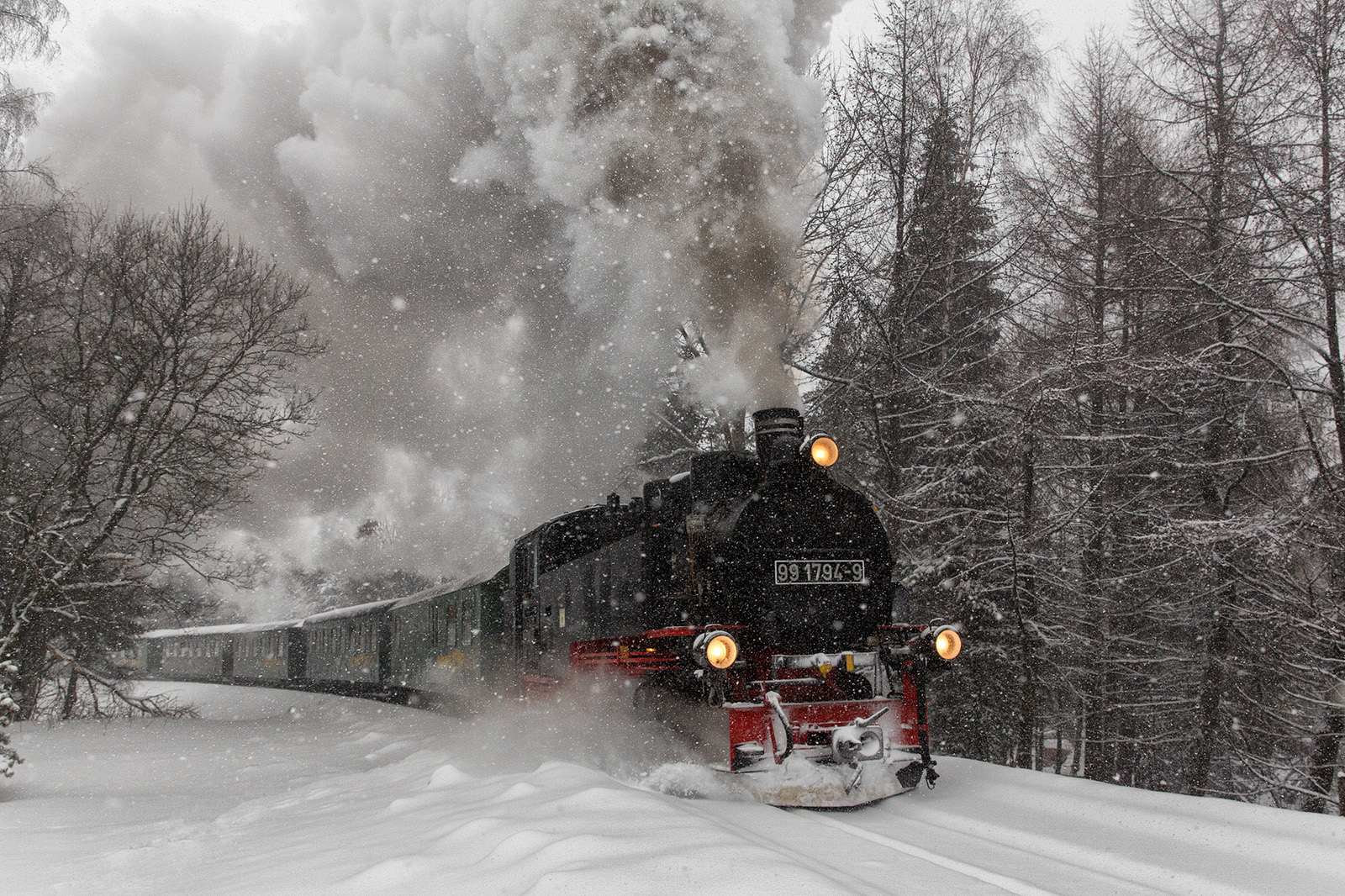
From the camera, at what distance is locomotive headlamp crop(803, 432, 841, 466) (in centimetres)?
629

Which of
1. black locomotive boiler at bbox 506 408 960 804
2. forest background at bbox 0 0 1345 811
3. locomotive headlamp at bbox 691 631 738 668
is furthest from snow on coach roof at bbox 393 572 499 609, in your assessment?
locomotive headlamp at bbox 691 631 738 668

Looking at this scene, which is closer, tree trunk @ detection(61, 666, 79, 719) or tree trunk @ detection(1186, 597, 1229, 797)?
tree trunk @ detection(1186, 597, 1229, 797)

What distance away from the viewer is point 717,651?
211 inches

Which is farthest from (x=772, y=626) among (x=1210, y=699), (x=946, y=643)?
(x=1210, y=699)

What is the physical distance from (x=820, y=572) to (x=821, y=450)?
2.90 ft

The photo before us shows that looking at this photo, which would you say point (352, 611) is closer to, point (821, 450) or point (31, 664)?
point (31, 664)

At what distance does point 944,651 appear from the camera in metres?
5.86

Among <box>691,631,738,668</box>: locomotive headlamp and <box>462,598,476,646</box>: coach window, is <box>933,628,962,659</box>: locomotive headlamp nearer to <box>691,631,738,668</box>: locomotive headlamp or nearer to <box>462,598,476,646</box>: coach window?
<box>691,631,738,668</box>: locomotive headlamp

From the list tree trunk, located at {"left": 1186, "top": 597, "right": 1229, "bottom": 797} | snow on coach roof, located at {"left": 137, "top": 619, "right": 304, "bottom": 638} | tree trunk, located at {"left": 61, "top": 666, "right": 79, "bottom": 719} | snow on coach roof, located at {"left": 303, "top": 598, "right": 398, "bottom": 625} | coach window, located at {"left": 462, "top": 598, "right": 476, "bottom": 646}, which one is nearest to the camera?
tree trunk, located at {"left": 1186, "top": 597, "right": 1229, "bottom": 797}

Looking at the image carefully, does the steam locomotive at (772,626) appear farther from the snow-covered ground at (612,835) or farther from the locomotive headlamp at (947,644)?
the snow-covered ground at (612,835)

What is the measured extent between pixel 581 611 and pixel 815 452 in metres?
3.18

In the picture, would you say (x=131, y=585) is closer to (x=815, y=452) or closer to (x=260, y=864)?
(x=260, y=864)

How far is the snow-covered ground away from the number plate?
146 centimetres

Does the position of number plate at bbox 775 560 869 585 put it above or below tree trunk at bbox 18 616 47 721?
above
